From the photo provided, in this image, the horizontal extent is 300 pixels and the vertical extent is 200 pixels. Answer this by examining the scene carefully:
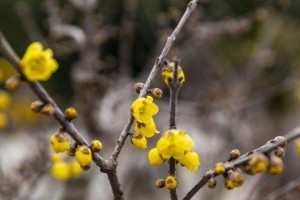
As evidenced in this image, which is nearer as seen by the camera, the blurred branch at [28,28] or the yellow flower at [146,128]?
the yellow flower at [146,128]

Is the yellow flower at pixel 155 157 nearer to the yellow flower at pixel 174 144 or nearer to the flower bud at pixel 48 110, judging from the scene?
the yellow flower at pixel 174 144

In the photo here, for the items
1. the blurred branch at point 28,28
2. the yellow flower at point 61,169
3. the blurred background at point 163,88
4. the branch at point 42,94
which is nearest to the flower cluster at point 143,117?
the branch at point 42,94

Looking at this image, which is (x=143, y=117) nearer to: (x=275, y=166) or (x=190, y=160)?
(x=190, y=160)

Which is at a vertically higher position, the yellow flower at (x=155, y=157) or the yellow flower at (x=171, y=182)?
the yellow flower at (x=155, y=157)

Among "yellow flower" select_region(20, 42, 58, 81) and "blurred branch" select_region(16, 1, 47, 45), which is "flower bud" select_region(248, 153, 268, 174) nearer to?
"yellow flower" select_region(20, 42, 58, 81)

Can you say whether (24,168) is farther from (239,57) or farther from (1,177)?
(239,57)

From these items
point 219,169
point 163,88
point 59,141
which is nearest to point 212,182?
point 219,169

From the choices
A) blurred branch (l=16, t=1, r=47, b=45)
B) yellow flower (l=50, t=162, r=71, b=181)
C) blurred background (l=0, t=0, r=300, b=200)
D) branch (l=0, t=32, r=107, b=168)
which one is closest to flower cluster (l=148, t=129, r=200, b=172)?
branch (l=0, t=32, r=107, b=168)

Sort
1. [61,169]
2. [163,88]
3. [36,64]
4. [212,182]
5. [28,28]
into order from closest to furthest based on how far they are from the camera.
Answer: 1. [36,64]
2. [212,182]
3. [61,169]
4. [28,28]
5. [163,88]
